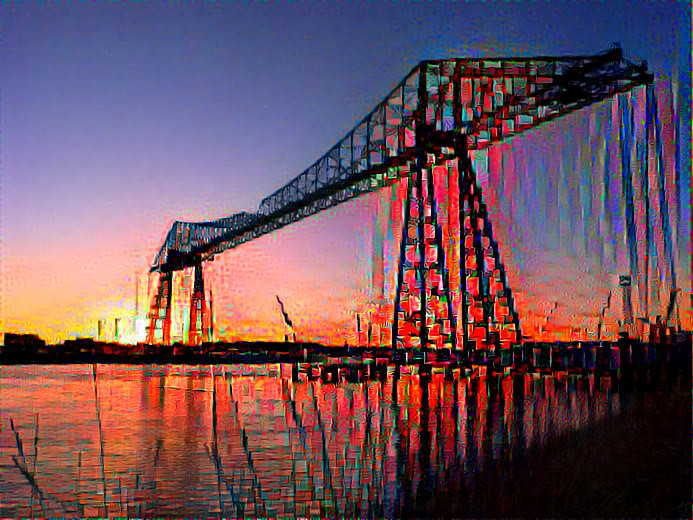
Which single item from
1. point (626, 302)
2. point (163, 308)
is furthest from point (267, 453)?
point (163, 308)

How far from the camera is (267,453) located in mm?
18828

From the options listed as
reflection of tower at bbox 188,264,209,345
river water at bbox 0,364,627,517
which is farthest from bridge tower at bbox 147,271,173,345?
river water at bbox 0,364,627,517

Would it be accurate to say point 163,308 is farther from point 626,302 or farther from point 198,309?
point 626,302

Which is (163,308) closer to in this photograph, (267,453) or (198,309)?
(198,309)

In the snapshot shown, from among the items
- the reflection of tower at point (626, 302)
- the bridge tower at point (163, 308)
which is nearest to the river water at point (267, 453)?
the reflection of tower at point (626, 302)

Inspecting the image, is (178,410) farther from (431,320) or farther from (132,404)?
(431,320)

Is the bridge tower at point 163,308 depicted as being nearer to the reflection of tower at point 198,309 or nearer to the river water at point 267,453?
the reflection of tower at point 198,309

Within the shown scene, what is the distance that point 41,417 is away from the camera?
30.7 meters

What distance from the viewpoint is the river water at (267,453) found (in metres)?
13.0

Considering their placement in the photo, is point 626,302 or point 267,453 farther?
point 626,302

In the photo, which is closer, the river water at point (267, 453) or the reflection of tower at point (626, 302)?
the river water at point (267, 453)

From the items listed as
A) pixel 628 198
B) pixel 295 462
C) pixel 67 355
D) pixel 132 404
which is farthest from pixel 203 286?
pixel 295 462

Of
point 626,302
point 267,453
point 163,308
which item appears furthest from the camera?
point 163,308

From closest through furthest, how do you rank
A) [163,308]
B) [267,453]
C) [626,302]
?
1. [267,453]
2. [626,302]
3. [163,308]
